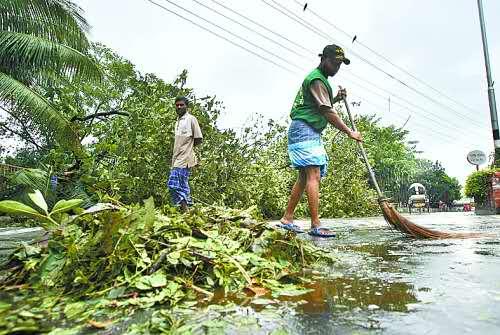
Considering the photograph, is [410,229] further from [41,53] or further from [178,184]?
[41,53]

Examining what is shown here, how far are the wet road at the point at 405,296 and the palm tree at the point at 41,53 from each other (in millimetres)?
8158

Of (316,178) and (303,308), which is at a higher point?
(316,178)

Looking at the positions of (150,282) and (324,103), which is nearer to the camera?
(150,282)

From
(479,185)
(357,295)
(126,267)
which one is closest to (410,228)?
(357,295)

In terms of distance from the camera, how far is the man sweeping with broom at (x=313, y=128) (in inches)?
168

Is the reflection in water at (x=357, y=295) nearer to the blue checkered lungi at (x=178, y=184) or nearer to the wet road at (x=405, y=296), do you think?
the wet road at (x=405, y=296)

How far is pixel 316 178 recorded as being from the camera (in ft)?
14.1

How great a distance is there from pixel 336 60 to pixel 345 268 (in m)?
2.52

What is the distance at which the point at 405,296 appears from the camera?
72.6 inches

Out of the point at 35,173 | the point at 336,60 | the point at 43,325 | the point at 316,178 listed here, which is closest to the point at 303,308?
the point at 43,325

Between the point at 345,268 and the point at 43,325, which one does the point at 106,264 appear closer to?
the point at 43,325

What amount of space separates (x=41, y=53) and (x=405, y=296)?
34.6 feet

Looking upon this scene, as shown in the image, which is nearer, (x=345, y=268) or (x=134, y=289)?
(x=134, y=289)

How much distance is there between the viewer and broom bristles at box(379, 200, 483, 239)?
4398 millimetres
